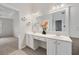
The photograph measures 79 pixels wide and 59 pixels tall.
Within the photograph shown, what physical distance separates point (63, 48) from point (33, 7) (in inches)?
43.6

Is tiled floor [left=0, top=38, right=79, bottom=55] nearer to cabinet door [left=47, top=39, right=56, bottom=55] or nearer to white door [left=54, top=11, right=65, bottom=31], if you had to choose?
cabinet door [left=47, top=39, right=56, bottom=55]

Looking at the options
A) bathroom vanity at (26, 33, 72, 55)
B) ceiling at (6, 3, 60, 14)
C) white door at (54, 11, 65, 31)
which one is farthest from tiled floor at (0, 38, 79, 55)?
ceiling at (6, 3, 60, 14)

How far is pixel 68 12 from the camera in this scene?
5.01ft

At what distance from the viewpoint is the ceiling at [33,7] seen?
1.67 metres

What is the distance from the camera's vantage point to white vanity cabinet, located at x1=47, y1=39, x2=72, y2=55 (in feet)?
4.81

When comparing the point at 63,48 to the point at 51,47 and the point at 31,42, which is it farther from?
the point at 31,42

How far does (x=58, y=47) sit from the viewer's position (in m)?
1.56

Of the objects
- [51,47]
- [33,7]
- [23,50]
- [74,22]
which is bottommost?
[23,50]

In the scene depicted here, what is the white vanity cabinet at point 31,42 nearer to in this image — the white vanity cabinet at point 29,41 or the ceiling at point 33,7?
the white vanity cabinet at point 29,41

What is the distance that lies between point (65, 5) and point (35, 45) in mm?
1218

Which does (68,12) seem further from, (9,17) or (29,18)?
(9,17)

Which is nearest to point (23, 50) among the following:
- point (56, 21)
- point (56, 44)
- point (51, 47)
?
point (51, 47)

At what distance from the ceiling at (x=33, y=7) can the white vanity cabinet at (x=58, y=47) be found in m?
0.74

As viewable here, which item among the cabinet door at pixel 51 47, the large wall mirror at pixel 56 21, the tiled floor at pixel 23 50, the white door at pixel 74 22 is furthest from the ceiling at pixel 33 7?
the tiled floor at pixel 23 50
